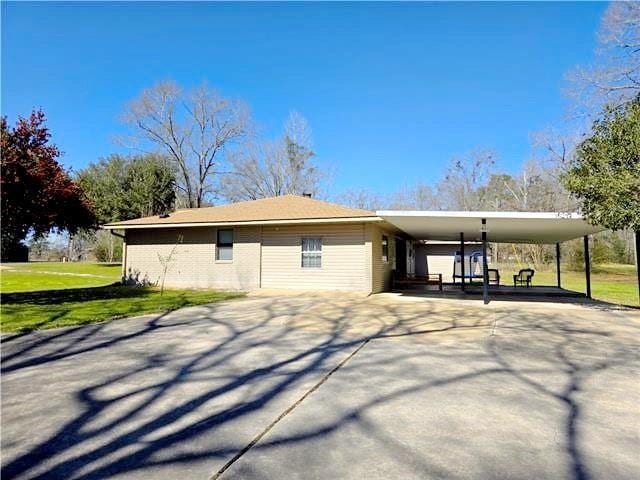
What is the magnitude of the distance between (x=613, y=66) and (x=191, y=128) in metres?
28.5

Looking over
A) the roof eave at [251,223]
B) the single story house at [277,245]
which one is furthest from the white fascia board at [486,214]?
the roof eave at [251,223]

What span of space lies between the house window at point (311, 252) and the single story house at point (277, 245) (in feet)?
0.12

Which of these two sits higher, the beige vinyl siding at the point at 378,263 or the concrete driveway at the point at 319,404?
the beige vinyl siding at the point at 378,263

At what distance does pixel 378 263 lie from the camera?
14.2 m

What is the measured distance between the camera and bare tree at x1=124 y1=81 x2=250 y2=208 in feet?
105

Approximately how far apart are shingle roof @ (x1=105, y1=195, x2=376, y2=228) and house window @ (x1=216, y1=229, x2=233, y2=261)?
2.04 feet

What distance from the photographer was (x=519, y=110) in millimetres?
27172

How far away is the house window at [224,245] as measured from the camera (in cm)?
1541

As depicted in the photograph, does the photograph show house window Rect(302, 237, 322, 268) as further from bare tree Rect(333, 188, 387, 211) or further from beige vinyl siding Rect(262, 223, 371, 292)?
bare tree Rect(333, 188, 387, 211)

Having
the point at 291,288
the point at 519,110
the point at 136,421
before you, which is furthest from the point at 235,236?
the point at 519,110

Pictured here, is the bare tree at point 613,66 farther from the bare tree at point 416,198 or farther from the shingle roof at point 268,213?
the bare tree at point 416,198

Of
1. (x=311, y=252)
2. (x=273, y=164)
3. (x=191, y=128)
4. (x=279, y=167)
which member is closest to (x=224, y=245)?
(x=311, y=252)

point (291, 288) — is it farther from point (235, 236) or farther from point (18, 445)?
point (18, 445)

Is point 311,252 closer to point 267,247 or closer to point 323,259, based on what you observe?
point 323,259
